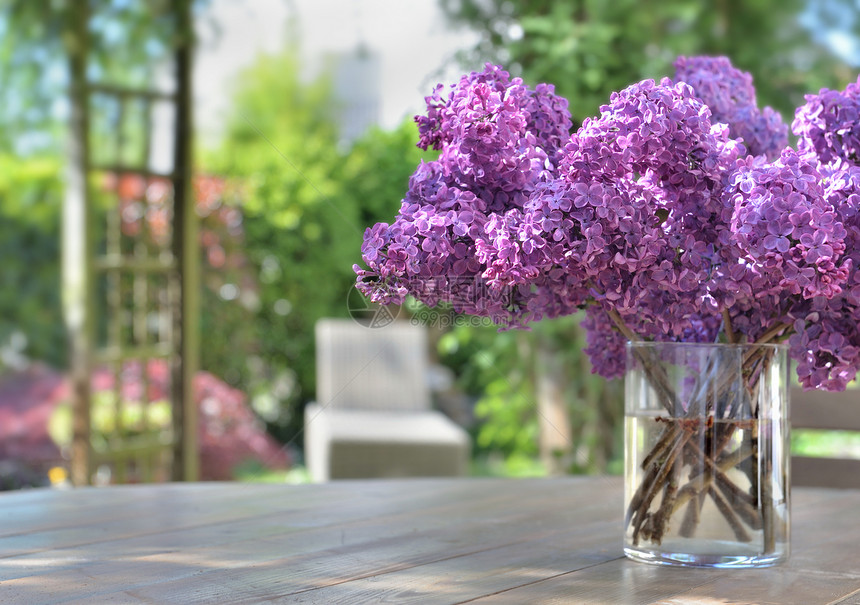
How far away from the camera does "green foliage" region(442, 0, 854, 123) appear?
8.59 ft

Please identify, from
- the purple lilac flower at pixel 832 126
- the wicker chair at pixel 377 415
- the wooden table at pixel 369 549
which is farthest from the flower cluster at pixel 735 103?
the wicker chair at pixel 377 415

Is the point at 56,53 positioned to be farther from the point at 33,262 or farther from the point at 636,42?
the point at 636,42

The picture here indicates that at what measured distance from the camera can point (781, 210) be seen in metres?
0.75

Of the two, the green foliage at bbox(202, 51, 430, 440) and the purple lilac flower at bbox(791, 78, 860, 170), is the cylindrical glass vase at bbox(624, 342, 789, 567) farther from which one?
the green foliage at bbox(202, 51, 430, 440)

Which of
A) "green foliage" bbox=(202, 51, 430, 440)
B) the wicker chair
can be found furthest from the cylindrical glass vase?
"green foliage" bbox=(202, 51, 430, 440)

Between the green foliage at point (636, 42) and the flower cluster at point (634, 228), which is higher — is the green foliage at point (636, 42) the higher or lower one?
the higher one

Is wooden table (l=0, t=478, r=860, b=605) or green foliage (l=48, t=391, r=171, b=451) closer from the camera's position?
wooden table (l=0, t=478, r=860, b=605)

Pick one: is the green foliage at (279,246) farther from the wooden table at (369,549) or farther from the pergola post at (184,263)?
the wooden table at (369,549)

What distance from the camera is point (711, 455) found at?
86 centimetres

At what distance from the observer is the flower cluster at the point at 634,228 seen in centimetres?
77

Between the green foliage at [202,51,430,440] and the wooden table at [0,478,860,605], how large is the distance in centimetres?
322

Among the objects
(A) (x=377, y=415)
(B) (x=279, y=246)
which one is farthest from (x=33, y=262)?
(A) (x=377, y=415)

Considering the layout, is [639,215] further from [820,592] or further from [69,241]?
[69,241]

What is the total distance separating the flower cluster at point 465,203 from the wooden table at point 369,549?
241 millimetres
